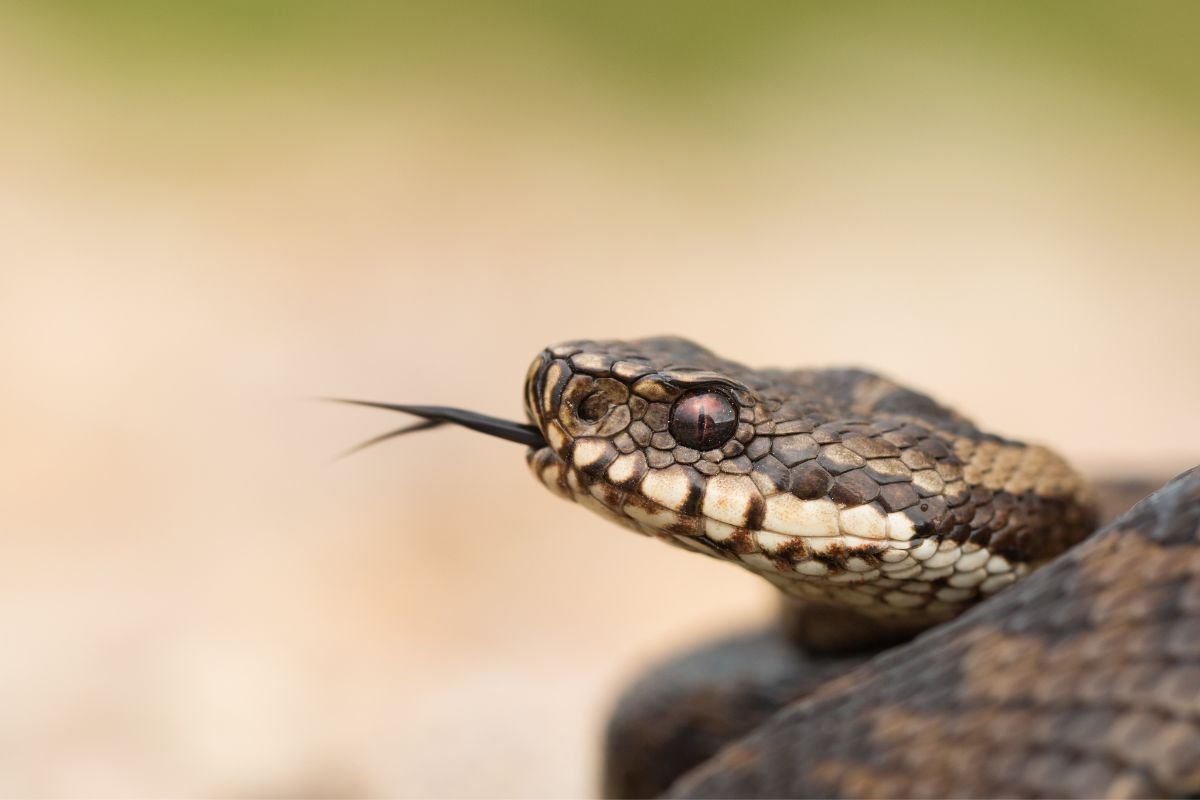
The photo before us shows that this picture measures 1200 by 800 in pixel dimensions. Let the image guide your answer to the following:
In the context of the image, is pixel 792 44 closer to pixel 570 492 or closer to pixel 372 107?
pixel 372 107

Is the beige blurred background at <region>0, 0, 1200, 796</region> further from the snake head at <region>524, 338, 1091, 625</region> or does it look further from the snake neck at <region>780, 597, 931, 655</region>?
the snake head at <region>524, 338, 1091, 625</region>

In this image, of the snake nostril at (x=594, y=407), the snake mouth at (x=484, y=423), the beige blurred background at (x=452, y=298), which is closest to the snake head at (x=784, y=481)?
the snake nostril at (x=594, y=407)

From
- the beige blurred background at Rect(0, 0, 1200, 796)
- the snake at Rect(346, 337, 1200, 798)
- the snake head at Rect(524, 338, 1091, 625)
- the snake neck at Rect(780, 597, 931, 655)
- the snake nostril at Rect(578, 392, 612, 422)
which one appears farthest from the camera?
the beige blurred background at Rect(0, 0, 1200, 796)

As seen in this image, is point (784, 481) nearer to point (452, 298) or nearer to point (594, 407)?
point (594, 407)

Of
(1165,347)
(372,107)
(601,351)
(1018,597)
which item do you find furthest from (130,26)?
(1018,597)

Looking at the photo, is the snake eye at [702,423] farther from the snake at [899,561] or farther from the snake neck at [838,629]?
the snake neck at [838,629]

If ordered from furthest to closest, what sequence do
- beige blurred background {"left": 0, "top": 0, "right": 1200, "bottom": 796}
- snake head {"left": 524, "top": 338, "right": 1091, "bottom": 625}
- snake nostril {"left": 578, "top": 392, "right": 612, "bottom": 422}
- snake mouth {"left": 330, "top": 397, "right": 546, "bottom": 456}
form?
beige blurred background {"left": 0, "top": 0, "right": 1200, "bottom": 796} → snake mouth {"left": 330, "top": 397, "right": 546, "bottom": 456} → snake nostril {"left": 578, "top": 392, "right": 612, "bottom": 422} → snake head {"left": 524, "top": 338, "right": 1091, "bottom": 625}

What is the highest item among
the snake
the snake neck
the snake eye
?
the snake eye

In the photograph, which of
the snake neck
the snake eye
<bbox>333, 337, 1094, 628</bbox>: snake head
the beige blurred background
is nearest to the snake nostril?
<bbox>333, 337, 1094, 628</bbox>: snake head
